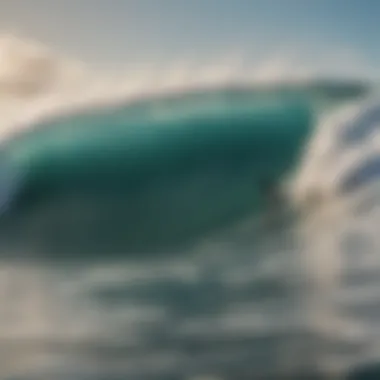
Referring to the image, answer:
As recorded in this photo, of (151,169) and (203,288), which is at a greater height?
(151,169)

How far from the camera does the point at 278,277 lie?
0.99 meters

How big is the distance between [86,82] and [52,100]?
0.07 metres

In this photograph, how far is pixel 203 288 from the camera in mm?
983

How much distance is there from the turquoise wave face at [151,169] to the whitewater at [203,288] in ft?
0.09

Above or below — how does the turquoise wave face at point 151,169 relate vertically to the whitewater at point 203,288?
above

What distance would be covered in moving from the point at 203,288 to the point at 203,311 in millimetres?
37

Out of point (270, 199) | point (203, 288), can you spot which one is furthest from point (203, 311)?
point (270, 199)

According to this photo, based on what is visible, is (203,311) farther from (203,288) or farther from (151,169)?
(151,169)

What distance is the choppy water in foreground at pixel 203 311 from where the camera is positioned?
97cm

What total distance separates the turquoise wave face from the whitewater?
0.09 feet

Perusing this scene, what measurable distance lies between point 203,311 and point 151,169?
9.9 inches

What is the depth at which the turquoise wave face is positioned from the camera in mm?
986

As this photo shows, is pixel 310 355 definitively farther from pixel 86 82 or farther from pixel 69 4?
pixel 69 4

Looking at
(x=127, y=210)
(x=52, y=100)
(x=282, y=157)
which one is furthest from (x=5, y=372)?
(x=282, y=157)
